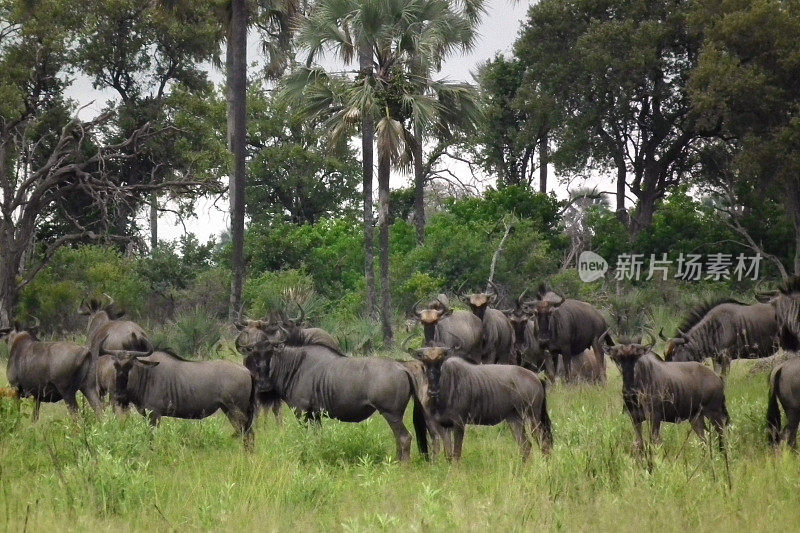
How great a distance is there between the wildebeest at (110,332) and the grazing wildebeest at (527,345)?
598cm

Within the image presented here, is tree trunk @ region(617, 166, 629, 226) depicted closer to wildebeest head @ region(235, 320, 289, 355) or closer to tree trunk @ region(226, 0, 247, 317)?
tree trunk @ region(226, 0, 247, 317)

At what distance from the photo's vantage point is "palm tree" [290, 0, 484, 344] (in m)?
23.7

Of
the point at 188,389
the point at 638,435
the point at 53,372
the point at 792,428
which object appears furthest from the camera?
the point at 53,372

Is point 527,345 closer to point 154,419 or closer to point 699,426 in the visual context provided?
point 699,426

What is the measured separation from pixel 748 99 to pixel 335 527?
79.5 feet

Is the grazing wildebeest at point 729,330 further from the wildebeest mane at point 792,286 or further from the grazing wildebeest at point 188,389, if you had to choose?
the grazing wildebeest at point 188,389

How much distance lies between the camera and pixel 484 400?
9.95 meters

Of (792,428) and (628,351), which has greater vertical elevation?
(628,351)

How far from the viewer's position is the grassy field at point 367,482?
7.39m

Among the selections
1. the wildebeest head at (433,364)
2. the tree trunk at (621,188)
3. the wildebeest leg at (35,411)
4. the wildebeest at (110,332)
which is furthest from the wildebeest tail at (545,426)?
the tree trunk at (621,188)

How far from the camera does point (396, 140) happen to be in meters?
23.6

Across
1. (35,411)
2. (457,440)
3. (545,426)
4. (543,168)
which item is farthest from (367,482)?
(543,168)

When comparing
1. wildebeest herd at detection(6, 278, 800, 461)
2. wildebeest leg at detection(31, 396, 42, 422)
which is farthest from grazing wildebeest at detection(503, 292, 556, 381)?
wildebeest leg at detection(31, 396, 42, 422)

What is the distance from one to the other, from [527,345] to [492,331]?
83 centimetres
